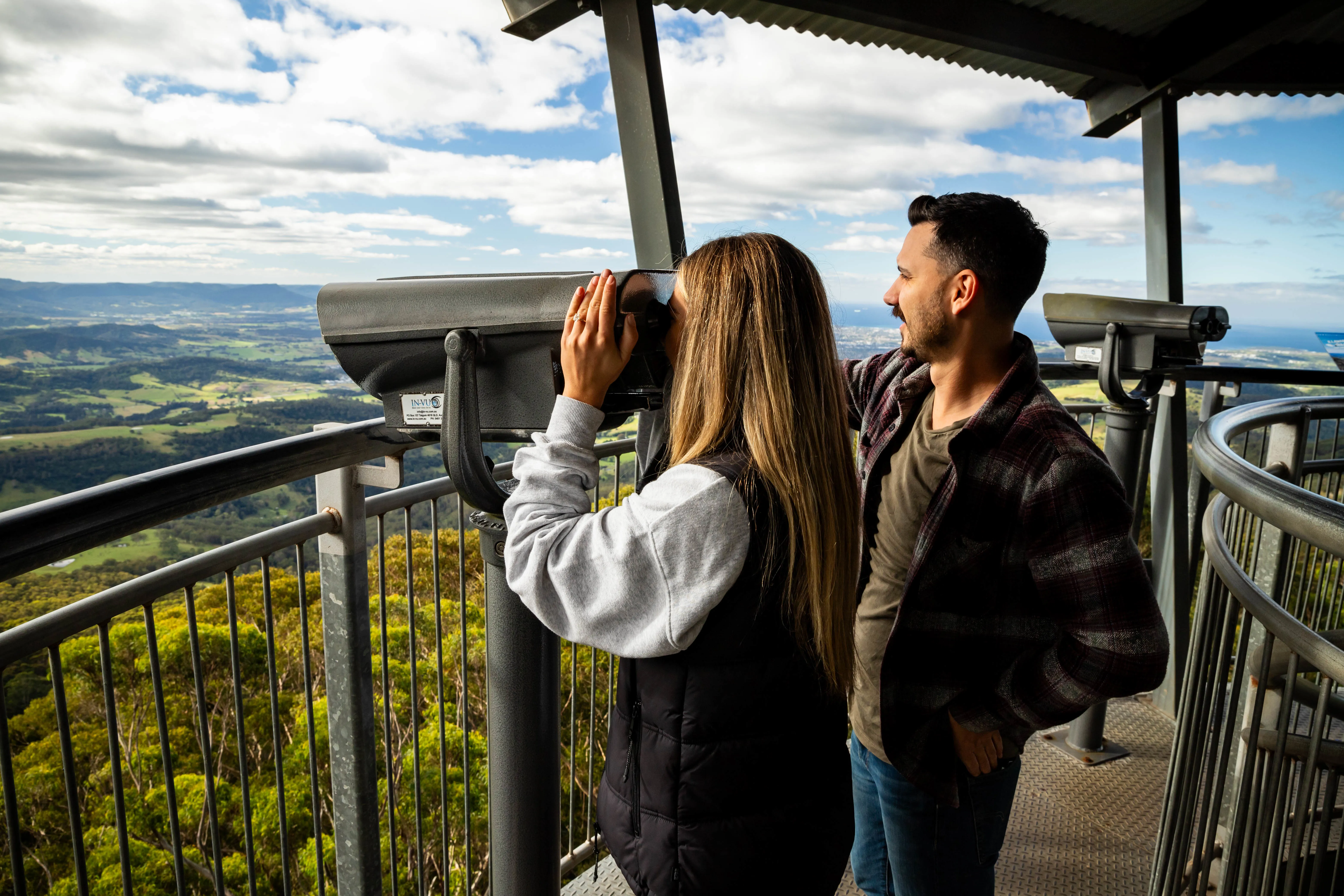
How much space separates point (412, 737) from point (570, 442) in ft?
2.62

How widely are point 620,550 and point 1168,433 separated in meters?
2.94

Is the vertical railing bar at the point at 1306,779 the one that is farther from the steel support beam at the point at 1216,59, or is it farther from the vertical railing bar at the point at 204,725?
the steel support beam at the point at 1216,59

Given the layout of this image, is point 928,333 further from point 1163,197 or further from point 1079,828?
point 1163,197

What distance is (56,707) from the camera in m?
0.76

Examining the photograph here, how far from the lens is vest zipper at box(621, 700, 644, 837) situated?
923mm

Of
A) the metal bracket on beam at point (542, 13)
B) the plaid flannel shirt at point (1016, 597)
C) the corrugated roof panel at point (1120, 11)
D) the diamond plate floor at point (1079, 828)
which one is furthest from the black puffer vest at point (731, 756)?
the corrugated roof panel at point (1120, 11)

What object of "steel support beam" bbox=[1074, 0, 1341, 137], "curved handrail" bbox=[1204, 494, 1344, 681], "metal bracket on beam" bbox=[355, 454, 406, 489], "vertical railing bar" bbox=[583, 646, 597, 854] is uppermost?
"steel support beam" bbox=[1074, 0, 1341, 137]

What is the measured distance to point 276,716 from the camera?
1.14 meters

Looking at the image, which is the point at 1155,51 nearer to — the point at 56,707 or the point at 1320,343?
the point at 1320,343

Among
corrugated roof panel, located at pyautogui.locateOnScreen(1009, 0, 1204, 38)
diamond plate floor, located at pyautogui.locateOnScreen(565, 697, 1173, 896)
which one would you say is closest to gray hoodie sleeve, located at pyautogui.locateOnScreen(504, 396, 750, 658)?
diamond plate floor, located at pyautogui.locateOnScreen(565, 697, 1173, 896)

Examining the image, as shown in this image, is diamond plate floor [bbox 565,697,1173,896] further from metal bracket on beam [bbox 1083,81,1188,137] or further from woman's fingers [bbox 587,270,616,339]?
metal bracket on beam [bbox 1083,81,1188,137]

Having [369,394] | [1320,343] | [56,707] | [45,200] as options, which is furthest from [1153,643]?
[45,200]

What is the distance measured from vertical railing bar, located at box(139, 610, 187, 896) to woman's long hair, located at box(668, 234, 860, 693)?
0.65 metres

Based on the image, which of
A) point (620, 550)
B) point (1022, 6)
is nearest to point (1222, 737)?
point (620, 550)
